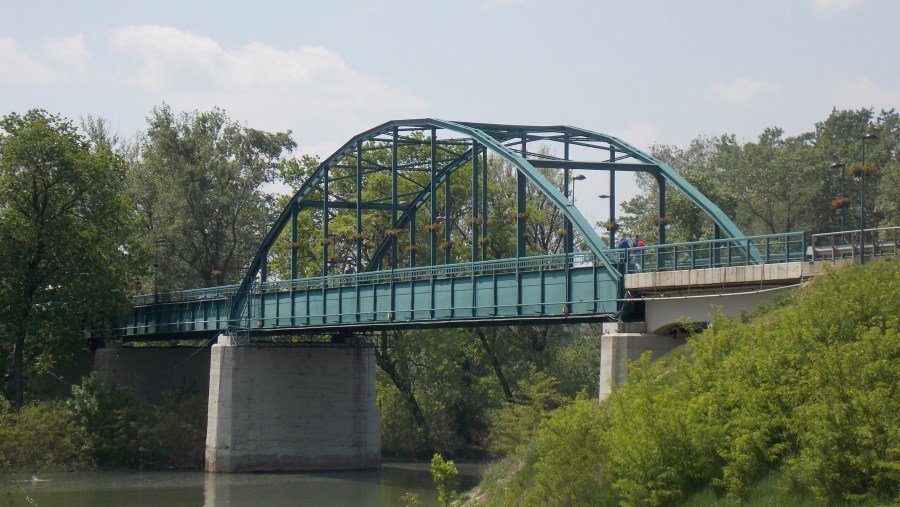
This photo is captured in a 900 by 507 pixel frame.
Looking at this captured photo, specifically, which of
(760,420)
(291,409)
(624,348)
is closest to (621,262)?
(624,348)

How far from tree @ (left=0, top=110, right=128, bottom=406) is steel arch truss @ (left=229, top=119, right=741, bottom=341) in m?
7.94

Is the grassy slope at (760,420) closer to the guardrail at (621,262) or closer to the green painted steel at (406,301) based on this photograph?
the guardrail at (621,262)

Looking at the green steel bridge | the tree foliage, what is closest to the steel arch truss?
the green steel bridge

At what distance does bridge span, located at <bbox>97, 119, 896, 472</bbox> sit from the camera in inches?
1335

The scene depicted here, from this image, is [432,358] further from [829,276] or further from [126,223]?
[829,276]

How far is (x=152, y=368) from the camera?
63969 mm

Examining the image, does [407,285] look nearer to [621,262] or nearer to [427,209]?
[621,262]

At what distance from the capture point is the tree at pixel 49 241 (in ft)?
190

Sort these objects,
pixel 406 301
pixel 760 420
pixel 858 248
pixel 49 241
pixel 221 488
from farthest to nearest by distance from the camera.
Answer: pixel 49 241
pixel 221 488
pixel 406 301
pixel 858 248
pixel 760 420

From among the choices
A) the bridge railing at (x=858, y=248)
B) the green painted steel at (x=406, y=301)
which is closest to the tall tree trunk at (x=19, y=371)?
the green painted steel at (x=406, y=301)

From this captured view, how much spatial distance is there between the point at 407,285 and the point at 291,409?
11.5 meters

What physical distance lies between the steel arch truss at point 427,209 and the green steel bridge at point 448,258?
79mm

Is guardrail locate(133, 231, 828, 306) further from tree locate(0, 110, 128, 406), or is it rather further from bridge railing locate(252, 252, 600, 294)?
tree locate(0, 110, 128, 406)

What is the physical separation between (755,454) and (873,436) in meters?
2.71
